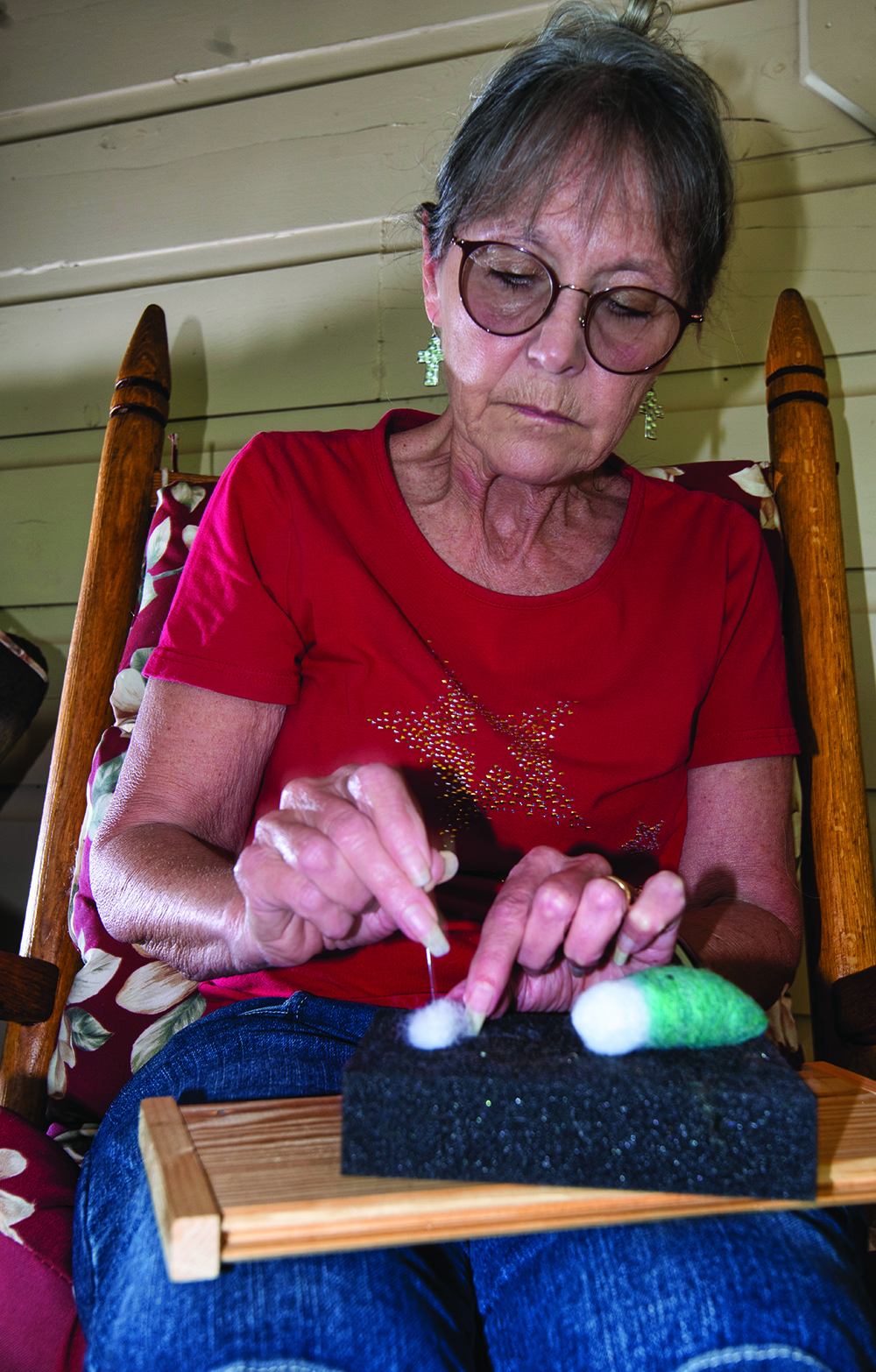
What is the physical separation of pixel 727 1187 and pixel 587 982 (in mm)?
205

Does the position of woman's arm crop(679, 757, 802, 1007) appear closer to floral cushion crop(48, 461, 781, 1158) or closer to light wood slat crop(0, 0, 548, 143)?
floral cushion crop(48, 461, 781, 1158)

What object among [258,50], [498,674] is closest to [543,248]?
[498,674]

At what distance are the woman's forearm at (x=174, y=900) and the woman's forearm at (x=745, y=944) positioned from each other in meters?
0.45

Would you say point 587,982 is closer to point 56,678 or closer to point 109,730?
point 109,730

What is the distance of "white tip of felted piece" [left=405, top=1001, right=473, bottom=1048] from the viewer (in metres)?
0.65

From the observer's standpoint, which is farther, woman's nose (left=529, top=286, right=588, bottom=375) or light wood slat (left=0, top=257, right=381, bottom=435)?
light wood slat (left=0, top=257, right=381, bottom=435)

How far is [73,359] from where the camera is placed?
6.68 ft

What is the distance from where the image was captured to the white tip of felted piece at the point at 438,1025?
2.13 ft

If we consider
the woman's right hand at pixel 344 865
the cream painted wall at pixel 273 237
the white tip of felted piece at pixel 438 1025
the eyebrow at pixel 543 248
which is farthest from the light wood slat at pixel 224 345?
the white tip of felted piece at pixel 438 1025

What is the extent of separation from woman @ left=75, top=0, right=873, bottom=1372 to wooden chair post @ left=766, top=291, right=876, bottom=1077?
0.19 meters

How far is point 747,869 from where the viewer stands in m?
1.13

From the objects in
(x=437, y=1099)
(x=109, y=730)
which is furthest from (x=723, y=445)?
(x=437, y=1099)

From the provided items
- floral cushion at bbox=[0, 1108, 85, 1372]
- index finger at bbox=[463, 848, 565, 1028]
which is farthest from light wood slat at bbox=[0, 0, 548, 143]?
floral cushion at bbox=[0, 1108, 85, 1372]

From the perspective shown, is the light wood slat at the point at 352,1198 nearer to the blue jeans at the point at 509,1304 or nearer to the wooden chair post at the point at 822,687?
the blue jeans at the point at 509,1304
